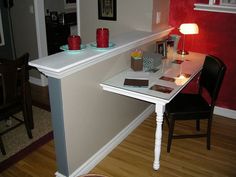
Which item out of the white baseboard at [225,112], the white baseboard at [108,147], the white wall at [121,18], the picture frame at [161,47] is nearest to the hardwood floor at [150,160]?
the white baseboard at [108,147]

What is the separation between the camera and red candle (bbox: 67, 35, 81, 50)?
81.2 inches

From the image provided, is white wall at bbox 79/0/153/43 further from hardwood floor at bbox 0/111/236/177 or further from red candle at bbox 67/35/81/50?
hardwood floor at bbox 0/111/236/177

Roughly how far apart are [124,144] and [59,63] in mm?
1244

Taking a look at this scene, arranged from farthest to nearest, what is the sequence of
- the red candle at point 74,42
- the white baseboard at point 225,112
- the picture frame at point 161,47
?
the white baseboard at point 225,112
the picture frame at point 161,47
the red candle at point 74,42

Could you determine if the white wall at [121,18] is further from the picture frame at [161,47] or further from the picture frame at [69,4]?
the picture frame at [69,4]

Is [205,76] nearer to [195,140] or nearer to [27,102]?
[195,140]

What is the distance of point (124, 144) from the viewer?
9.02 feet

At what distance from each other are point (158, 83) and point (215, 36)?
3.98ft

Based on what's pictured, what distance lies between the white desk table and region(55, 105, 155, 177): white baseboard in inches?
19.0

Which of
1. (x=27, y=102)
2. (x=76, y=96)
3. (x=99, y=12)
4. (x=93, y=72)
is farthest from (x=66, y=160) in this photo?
(x=99, y=12)

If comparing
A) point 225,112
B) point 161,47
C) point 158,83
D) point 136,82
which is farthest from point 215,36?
point 136,82

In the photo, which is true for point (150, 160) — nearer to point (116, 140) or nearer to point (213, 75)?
point (116, 140)

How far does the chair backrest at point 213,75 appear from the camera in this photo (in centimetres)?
233

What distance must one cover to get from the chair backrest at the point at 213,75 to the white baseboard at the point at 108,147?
79 centimetres
